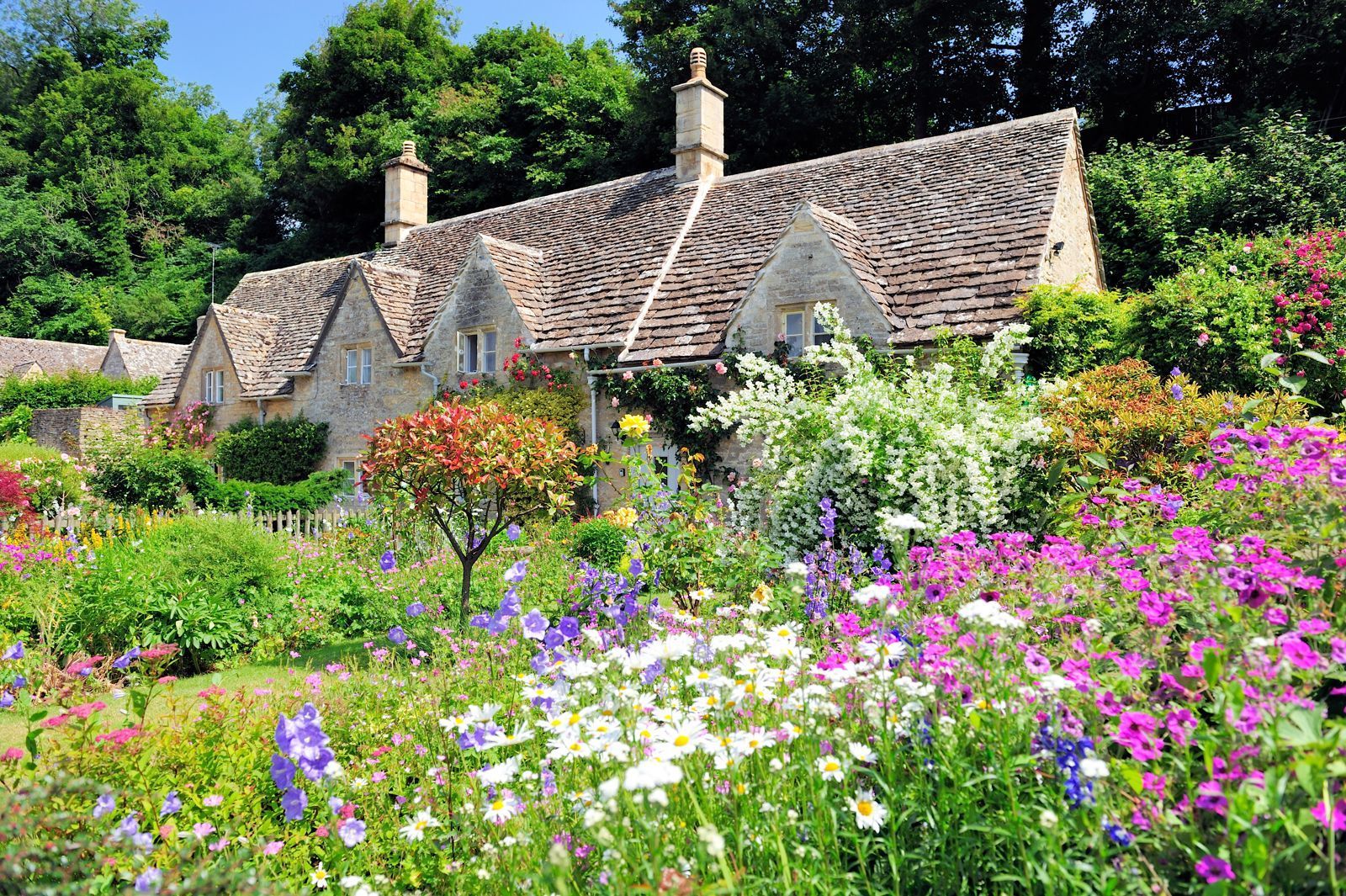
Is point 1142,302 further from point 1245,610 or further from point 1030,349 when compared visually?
point 1245,610

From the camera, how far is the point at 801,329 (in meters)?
14.7

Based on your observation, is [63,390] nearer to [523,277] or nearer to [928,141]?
[523,277]

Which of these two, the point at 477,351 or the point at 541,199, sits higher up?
the point at 541,199

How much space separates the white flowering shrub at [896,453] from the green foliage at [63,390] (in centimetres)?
3887

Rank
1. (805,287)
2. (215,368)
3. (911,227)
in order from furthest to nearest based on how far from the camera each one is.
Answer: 1. (215,368)
2. (911,227)
3. (805,287)

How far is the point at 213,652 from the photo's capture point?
834 centimetres

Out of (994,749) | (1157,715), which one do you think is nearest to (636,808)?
(994,749)

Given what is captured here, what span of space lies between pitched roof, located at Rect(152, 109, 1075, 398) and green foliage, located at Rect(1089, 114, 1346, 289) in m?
5.67

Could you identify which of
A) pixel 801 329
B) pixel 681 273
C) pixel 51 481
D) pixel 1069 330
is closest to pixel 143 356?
pixel 51 481

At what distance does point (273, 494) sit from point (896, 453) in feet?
48.0

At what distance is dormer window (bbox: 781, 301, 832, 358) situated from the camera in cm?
1447

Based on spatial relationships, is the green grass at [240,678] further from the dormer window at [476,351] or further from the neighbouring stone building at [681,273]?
→ the dormer window at [476,351]

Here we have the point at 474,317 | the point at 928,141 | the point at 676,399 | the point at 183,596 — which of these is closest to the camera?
the point at 183,596

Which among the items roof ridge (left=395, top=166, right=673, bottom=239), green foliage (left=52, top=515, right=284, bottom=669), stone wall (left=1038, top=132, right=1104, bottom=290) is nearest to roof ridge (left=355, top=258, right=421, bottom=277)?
roof ridge (left=395, top=166, right=673, bottom=239)
